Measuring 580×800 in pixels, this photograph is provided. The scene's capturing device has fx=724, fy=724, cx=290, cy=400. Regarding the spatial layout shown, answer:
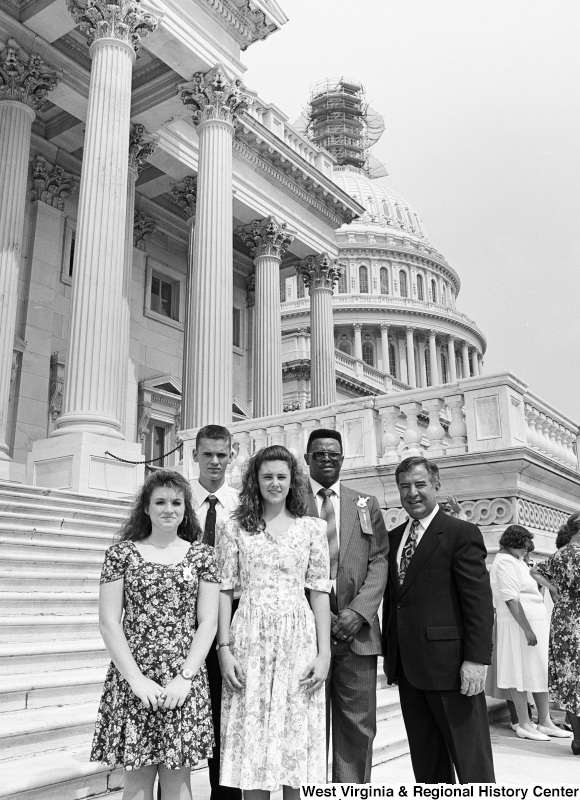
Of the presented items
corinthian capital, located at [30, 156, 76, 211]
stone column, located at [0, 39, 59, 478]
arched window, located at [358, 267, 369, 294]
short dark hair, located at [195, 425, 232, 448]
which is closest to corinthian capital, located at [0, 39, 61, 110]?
stone column, located at [0, 39, 59, 478]

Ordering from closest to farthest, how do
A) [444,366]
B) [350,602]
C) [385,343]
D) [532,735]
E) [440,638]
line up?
[440,638] < [350,602] < [532,735] < [385,343] < [444,366]

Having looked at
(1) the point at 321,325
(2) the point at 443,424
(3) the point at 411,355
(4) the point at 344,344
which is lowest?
(2) the point at 443,424

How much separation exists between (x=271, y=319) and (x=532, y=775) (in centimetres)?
1770

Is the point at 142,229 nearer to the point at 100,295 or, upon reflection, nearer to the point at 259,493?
the point at 100,295

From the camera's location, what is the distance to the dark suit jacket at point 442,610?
156 inches

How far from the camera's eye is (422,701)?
4215 mm

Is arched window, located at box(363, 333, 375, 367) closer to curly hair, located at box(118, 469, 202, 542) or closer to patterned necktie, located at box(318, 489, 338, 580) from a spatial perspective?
patterned necktie, located at box(318, 489, 338, 580)

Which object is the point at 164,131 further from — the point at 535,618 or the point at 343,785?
the point at 343,785

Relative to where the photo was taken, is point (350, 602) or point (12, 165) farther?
point (12, 165)

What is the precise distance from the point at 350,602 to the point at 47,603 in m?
3.89

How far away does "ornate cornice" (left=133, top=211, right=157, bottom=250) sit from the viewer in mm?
23480

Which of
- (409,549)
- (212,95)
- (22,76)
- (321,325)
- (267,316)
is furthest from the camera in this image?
(321,325)

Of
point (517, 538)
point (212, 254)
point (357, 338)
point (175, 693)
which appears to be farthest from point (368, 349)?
point (175, 693)

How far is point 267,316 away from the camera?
22125mm
